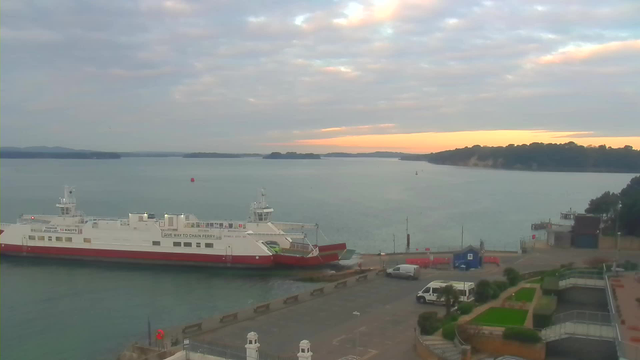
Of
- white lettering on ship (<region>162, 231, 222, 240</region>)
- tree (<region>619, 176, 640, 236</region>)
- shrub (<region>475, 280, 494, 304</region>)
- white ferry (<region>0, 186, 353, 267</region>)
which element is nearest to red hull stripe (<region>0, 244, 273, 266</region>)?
white ferry (<region>0, 186, 353, 267</region>)

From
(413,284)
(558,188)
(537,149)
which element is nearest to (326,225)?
(413,284)

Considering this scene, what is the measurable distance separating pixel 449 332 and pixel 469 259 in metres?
12.7

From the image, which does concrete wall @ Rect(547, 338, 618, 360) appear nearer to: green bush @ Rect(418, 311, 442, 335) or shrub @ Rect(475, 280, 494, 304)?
green bush @ Rect(418, 311, 442, 335)

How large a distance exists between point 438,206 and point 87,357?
61896mm

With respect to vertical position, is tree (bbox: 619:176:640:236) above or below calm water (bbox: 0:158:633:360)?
above

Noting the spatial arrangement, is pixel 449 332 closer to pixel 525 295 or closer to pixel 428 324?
pixel 428 324

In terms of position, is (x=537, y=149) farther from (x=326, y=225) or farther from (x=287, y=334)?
(x=287, y=334)

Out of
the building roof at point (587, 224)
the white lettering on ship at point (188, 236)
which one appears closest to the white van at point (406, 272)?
the white lettering on ship at point (188, 236)

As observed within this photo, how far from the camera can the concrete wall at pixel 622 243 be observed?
31.5 m

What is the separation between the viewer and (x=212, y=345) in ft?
47.1

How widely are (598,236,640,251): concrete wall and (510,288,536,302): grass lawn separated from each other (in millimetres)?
16770

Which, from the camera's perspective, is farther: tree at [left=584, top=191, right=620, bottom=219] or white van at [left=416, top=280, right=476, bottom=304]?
tree at [left=584, top=191, right=620, bottom=219]

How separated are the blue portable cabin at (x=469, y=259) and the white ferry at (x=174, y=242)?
869 cm

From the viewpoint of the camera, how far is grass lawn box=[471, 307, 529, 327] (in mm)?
14789
